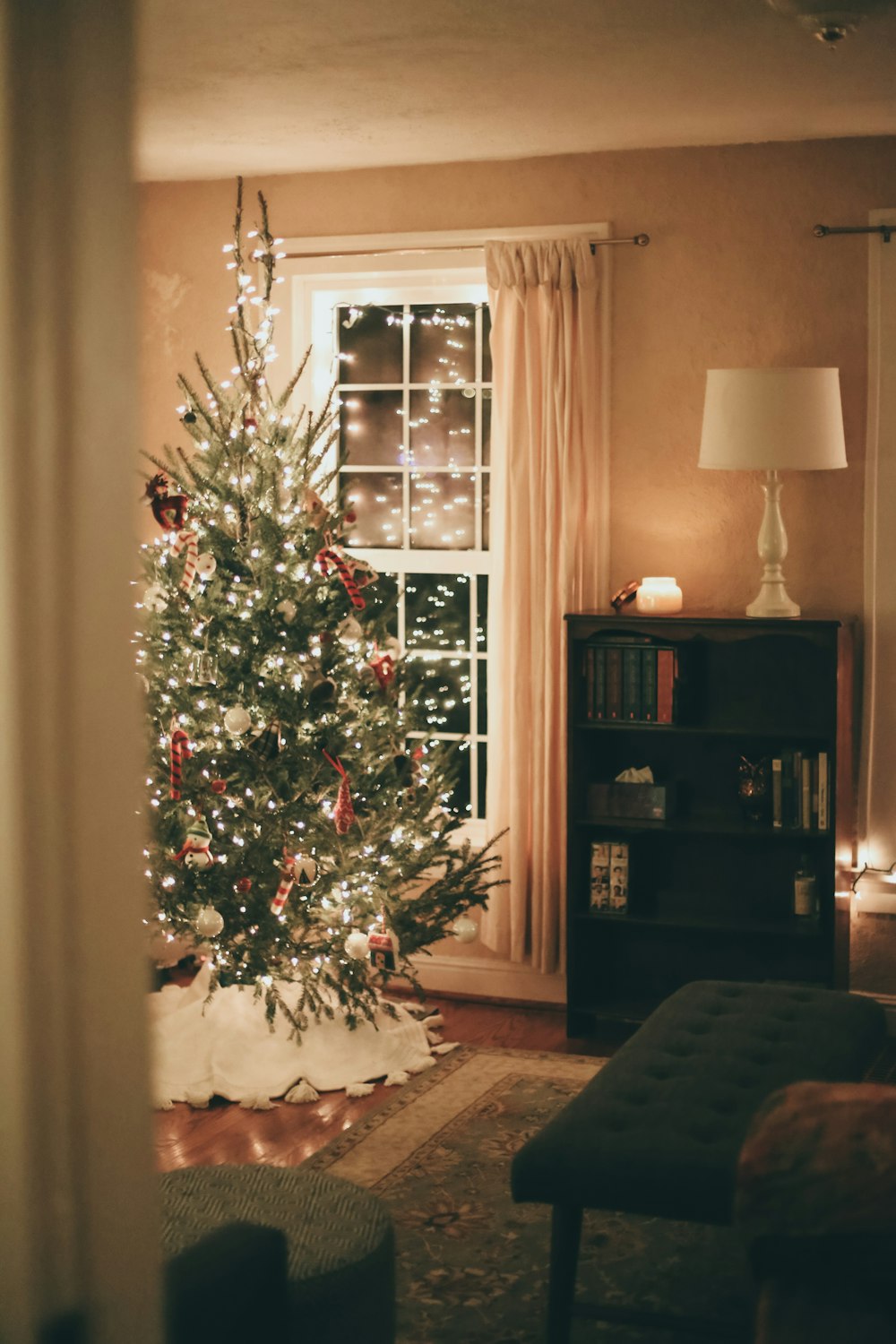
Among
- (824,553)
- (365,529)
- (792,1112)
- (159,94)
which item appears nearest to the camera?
(792,1112)

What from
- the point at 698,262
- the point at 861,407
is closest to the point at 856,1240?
the point at 861,407

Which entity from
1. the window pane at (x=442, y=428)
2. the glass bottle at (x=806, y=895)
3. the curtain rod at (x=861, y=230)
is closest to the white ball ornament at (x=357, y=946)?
the glass bottle at (x=806, y=895)

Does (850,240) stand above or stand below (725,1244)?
above

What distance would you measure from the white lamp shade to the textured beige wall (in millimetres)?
377

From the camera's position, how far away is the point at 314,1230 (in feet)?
7.69

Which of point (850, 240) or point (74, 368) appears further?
point (850, 240)

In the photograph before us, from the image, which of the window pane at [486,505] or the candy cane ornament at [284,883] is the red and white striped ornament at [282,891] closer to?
the candy cane ornament at [284,883]

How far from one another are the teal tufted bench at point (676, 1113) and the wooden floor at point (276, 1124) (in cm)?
100

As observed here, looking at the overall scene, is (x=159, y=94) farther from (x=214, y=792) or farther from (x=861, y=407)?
(x=861, y=407)

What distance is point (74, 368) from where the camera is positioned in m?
0.86

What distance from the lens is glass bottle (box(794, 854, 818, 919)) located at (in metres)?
4.36

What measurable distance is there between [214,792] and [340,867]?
428 mm

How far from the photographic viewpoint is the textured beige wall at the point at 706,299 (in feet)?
14.5

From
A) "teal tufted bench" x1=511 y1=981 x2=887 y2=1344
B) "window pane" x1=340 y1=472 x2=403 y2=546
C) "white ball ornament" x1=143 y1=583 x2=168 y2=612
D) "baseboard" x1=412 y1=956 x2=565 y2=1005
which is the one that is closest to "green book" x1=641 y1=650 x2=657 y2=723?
"baseboard" x1=412 y1=956 x2=565 y2=1005
